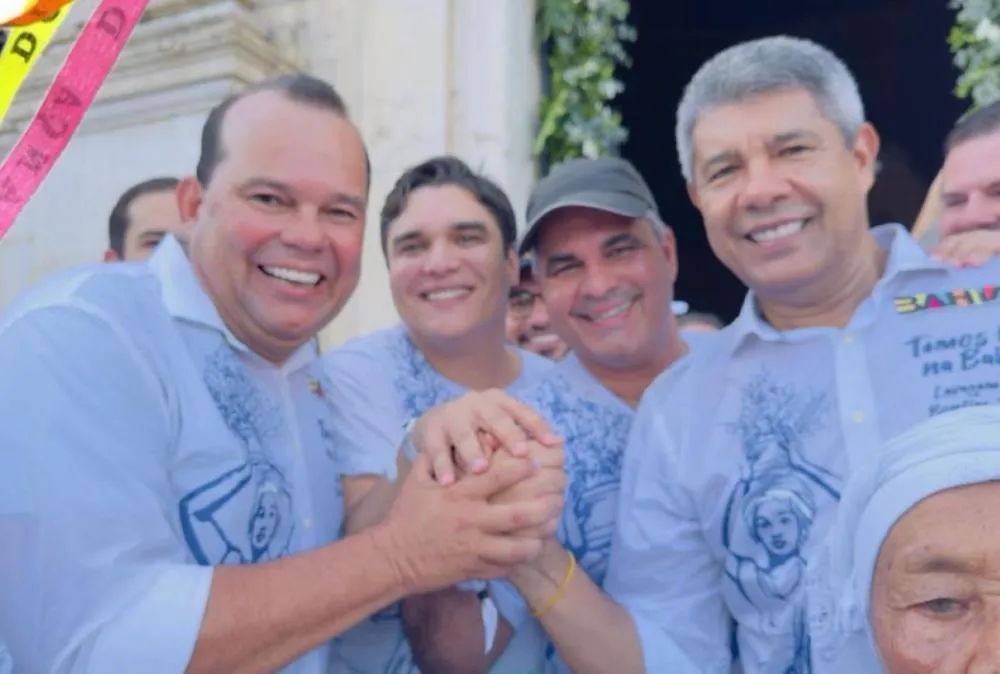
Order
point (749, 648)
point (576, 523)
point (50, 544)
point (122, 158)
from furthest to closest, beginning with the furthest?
1. point (122, 158)
2. point (576, 523)
3. point (749, 648)
4. point (50, 544)

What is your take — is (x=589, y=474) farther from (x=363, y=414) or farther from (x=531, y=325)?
(x=531, y=325)

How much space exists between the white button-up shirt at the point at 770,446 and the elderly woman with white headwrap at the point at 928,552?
30 centimetres

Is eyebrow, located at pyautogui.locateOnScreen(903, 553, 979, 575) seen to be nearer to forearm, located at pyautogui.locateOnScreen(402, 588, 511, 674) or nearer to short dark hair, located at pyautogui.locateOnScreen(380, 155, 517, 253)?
forearm, located at pyautogui.locateOnScreen(402, 588, 511, 674)

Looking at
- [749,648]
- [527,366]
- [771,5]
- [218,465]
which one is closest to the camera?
[218,465]

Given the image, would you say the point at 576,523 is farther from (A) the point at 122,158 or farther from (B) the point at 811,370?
(A) the point at 122,158

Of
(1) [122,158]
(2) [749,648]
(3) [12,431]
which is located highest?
(1) [122,158]

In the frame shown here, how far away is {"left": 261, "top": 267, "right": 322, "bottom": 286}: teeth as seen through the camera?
1912mm

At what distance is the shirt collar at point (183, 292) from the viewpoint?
1785 mm

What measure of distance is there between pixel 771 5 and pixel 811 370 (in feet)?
20.7

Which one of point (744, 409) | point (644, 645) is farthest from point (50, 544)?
point (744, 409)

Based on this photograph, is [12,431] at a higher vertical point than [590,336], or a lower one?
lower

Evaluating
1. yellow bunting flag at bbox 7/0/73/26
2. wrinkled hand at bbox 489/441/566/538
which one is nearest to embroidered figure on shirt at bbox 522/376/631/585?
wrinkled hand at bbox 489/441/566/538

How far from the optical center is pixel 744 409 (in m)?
1.96

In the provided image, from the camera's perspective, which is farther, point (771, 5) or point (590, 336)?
point (771, 5)
